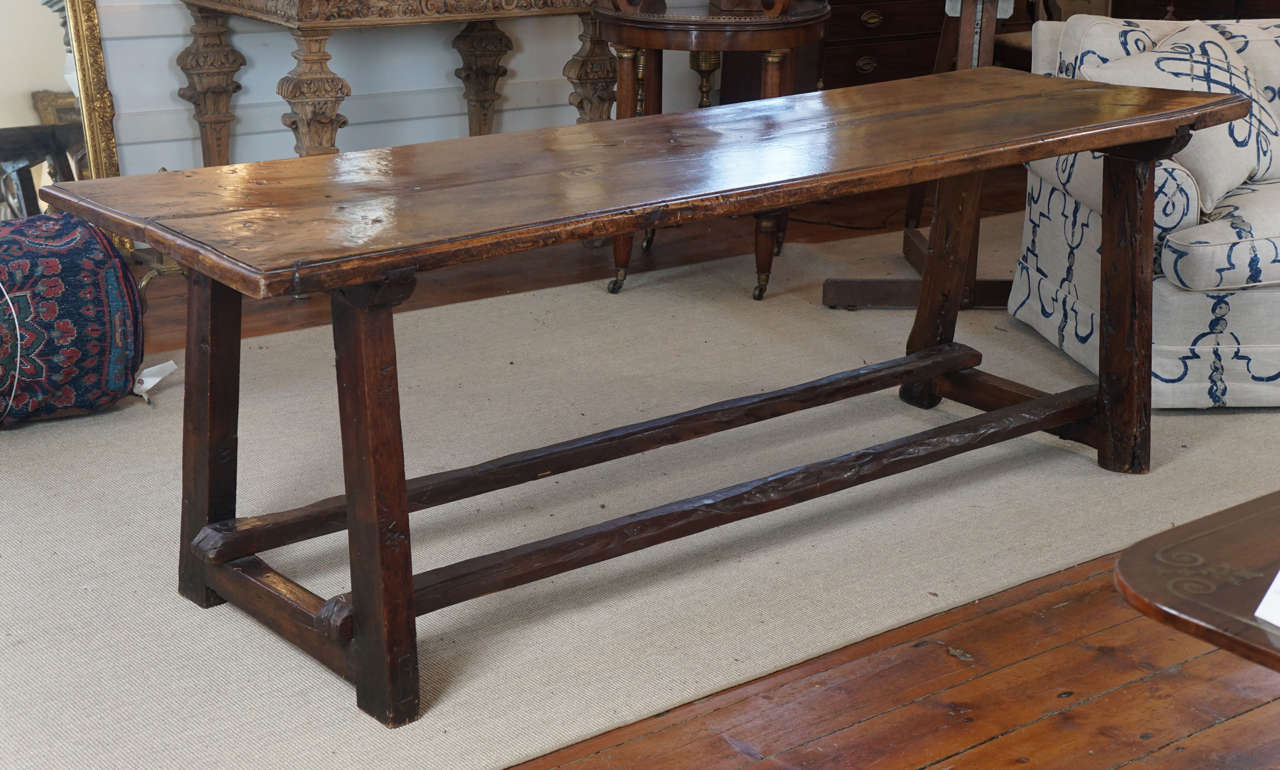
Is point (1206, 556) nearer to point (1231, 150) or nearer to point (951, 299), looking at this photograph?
point (951, 299)

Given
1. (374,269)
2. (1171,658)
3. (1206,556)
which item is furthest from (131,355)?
(1206,556)

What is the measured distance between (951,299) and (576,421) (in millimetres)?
773

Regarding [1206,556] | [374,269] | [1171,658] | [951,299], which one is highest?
[374,269]

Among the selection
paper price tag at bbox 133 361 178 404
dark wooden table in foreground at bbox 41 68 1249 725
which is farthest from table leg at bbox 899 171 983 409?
paper price tag at bbox 133 361 178 404

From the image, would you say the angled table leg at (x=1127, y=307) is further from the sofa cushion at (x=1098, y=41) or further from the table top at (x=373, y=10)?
the table top at (x=373, y=10)

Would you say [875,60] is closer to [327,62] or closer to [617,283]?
[617,283]

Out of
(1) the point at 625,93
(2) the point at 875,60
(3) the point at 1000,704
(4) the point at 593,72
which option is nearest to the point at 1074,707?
(3) the point at 1000,704

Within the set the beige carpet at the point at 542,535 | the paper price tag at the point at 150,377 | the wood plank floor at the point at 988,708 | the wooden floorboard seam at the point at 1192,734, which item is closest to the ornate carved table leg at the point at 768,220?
the beige carpet at the point at 542,535

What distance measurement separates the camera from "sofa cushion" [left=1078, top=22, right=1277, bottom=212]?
8.71ft

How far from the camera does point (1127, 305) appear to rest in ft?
7.63

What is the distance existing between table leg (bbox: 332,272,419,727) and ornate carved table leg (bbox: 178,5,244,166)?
216 centimetres

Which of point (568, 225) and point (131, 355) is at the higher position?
point (568, 225)

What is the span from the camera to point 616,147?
6.46 feet

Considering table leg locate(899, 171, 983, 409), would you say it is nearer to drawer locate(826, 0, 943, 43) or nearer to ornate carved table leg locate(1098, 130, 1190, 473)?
ornate carved table leg locate(1098, 130, 1190, 473)
